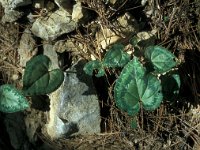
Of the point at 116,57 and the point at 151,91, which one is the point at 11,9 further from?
the point at 151,91

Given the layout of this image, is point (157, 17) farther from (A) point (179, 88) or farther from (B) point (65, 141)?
(B) point (65, 141)

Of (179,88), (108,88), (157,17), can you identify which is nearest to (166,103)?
(179,88)

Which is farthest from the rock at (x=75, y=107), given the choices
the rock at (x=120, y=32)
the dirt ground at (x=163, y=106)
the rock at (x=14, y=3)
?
the rock at (x=14, y=3)

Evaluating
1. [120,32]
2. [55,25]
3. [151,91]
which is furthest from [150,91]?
[55,25]

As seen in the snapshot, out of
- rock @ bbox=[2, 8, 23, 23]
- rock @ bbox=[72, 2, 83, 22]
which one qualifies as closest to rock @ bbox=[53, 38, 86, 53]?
rock @ bbox=[72, 2, 83, 22]

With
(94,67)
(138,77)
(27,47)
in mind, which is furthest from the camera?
(27,47)

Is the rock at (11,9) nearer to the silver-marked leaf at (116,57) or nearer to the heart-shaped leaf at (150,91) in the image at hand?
the silver-marked leaf at (116,57)
